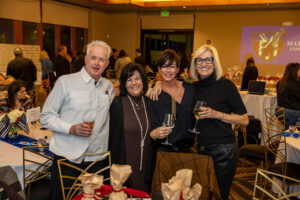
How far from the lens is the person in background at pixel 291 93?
5062 mm

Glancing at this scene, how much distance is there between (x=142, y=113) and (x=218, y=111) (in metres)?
0.59

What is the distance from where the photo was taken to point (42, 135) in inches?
122

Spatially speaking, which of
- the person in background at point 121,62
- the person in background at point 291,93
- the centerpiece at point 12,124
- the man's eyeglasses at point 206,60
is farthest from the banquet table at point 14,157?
the person in background at point 121,62

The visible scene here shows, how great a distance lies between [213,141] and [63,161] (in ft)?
3.63

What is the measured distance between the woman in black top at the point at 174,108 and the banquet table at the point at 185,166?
0.23 m

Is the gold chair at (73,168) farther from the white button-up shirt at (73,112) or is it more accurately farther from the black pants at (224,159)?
the black pants at (224,159)

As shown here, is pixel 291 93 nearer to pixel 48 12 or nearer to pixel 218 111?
pixel 218 111

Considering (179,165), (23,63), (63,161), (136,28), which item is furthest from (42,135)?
(136,28)

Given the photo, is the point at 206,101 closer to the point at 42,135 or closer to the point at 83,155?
the point at 83,155

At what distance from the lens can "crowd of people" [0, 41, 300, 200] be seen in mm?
A: 2029

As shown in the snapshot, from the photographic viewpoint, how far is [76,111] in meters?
2.01

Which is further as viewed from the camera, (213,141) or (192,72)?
(192,72)

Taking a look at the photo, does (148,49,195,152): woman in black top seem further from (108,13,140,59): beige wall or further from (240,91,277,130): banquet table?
(108,13,140,59): beige wall

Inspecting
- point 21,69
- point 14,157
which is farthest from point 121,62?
point 14,157
